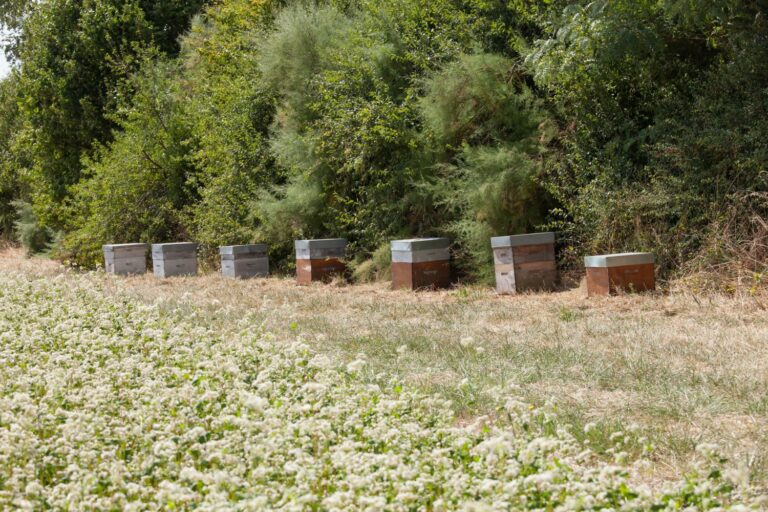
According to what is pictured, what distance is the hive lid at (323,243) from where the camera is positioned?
11023mm

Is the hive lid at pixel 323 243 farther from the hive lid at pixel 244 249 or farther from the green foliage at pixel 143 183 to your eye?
the green foliage at pixel 143 183

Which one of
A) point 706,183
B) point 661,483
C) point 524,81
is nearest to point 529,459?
point 661,483

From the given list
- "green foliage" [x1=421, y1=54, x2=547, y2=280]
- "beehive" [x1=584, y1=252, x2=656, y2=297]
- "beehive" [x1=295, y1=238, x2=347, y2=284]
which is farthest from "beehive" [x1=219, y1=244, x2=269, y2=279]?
"beehive" [x1=584, y1=252, x2=656, y2=297]

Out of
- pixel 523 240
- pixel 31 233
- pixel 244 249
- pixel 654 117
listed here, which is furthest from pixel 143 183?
pixel 654 117

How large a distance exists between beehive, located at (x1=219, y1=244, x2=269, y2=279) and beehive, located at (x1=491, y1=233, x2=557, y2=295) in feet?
15.6

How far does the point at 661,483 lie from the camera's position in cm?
299

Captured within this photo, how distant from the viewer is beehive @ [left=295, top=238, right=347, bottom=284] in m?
11.0

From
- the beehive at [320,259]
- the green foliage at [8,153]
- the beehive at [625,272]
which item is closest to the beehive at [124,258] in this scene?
the beehive at [320,259]

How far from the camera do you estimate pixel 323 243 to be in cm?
1108

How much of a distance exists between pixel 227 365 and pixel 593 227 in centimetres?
546

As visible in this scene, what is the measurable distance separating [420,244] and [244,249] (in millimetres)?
3780

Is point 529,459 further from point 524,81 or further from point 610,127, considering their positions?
point 524,81

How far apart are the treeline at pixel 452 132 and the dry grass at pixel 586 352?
1.13 m

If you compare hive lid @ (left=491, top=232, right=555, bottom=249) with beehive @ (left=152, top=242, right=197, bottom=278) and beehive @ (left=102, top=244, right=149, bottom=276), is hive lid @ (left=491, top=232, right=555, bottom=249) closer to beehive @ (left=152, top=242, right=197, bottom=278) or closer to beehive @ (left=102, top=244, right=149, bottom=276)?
beehive @ (left=152, top=242, right=197, bottom=278)
